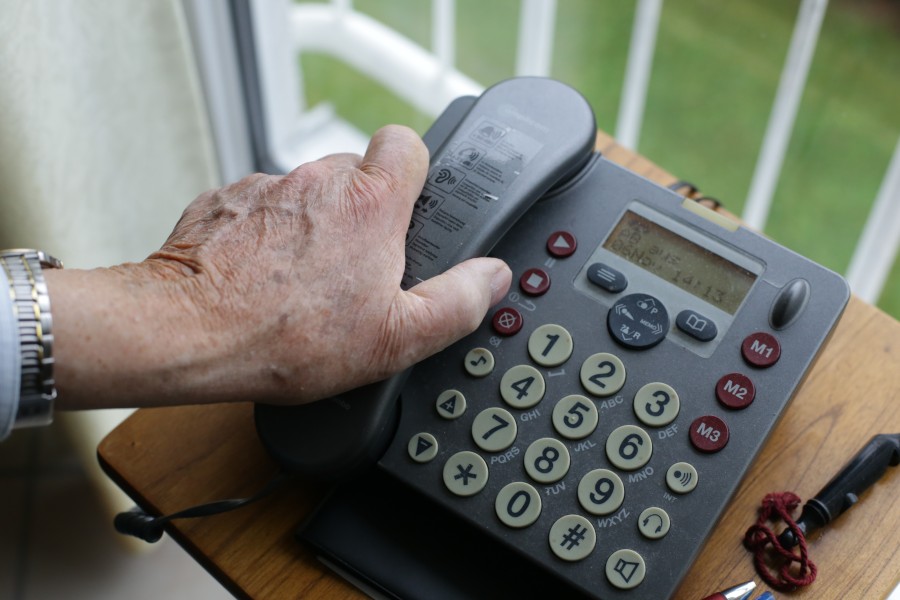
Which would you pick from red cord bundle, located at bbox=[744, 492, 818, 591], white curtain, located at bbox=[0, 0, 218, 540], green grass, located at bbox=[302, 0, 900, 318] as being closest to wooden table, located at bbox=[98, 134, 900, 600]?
red cord bundle, located at bbox=[744, 492, 818, 591]

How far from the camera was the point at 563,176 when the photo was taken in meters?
0.58

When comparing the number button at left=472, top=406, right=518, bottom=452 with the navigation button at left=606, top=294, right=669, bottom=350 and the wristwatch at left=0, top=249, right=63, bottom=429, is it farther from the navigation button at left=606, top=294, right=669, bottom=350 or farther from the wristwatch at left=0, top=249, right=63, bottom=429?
the wristwatch at left=0, top=249, right=63, bottom=429

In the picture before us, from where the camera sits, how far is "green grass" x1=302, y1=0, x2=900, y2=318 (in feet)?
4.45

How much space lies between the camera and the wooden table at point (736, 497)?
0.52 m

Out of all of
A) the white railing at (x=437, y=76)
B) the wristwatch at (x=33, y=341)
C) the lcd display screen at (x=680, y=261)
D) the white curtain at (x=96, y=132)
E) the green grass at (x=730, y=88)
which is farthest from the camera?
the green grass at (x=730, y=88)

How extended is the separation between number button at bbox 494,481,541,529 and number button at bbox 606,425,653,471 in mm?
46

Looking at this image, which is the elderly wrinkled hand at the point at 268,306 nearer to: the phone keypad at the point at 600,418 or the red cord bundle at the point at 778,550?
the phone keypad at the point at 600,418

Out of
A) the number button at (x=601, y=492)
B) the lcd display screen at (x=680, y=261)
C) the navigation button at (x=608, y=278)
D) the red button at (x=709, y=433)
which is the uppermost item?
the lcd display screen at (x=680, y=261)

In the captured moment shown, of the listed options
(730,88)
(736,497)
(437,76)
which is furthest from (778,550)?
(730,88)

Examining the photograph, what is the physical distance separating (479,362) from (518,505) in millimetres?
84

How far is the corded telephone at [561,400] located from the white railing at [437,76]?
0.40 metres

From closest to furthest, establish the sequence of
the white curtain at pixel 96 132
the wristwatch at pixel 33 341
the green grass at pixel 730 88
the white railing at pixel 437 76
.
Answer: the wristwatch at pixel 33 341 < the white curtain at pixel 96 132 < the white railing at pixel 437 76 < the green grass at pixel 730 88

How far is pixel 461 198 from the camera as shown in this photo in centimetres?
56

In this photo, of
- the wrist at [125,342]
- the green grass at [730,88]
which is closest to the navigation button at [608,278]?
the wrist at [125,342]
